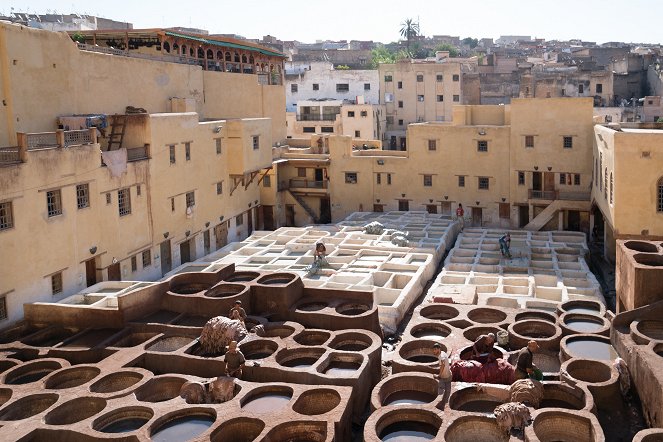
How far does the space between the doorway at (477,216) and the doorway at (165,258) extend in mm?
18339

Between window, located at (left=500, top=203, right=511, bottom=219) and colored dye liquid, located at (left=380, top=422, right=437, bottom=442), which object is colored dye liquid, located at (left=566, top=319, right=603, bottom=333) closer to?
colored dye liquid, located at (left=380, top=422, right=437, bottom=442)

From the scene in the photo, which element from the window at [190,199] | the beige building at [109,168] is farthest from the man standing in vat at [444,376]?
the window at [190,199]

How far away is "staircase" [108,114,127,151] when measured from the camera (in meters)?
29.6

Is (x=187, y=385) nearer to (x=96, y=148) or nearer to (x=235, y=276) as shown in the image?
(x=235, y=276)

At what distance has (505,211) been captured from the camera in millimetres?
41188

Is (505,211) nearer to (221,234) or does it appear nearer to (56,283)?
(221,234)

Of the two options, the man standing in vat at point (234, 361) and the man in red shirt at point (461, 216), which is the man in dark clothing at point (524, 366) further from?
the man in red shirt at point (461, 216)

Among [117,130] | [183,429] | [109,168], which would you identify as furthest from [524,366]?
[117,130]

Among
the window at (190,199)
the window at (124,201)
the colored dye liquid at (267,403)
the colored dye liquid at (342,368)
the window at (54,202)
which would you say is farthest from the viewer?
the window at (190,199)

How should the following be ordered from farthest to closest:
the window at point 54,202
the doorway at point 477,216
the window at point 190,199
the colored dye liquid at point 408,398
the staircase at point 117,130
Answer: the doorway at point 477,216
the window at point 190,199
the staircase at point 117,130
the window at point 54,202
the colored dye liquid at point 408,398

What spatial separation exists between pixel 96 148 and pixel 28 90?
3210mm

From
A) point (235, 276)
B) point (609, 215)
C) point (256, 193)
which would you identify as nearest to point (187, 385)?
point (235, 276)

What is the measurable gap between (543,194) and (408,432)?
26322mm

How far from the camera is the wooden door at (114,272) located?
28.0 metres
